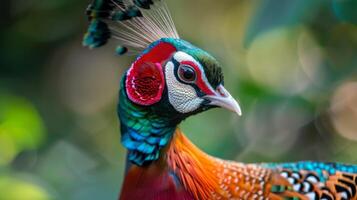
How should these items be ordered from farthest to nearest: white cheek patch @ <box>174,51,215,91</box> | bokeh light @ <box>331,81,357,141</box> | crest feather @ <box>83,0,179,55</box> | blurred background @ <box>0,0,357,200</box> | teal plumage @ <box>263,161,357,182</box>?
bokeh light @ <box>331,81,357,141</box> → blurred background @ <box>0,0,357,200</box> → teal plumage @ <box>263,161,357,182</box> → crest feather @ <box>83,0,179,55</box> → white cheek patch @ <box>174,51,215,91</box>

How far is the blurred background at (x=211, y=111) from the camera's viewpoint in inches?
83.0

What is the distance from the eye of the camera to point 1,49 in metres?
2.83

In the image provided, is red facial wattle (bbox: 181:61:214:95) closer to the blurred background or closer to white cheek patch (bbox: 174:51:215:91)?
white cheek patch (bbox: 174:51:215:91)

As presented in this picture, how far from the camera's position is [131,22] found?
1401mm

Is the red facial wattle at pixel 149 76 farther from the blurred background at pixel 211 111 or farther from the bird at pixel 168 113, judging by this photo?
the blurred background at pixel 211 111

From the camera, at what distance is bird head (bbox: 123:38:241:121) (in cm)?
127

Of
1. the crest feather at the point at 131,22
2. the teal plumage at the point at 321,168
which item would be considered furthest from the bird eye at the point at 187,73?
the teal plumage at the point at 321,168

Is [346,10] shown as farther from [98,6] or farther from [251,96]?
[98,6]

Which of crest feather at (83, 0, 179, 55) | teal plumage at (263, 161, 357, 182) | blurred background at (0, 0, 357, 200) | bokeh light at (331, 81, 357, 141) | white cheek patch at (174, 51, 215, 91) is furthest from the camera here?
bokeh light at (331, 81, 357, 141)

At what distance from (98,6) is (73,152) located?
4.36ft

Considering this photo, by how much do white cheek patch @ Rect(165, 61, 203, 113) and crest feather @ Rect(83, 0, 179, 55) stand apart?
0.40ft

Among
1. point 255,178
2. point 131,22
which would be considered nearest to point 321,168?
point 255,178

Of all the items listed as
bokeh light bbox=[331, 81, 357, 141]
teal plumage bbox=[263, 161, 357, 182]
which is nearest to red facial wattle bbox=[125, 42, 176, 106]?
teal plumage bbox=[263, 161, 357, 182]

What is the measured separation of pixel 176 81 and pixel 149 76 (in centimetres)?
6
